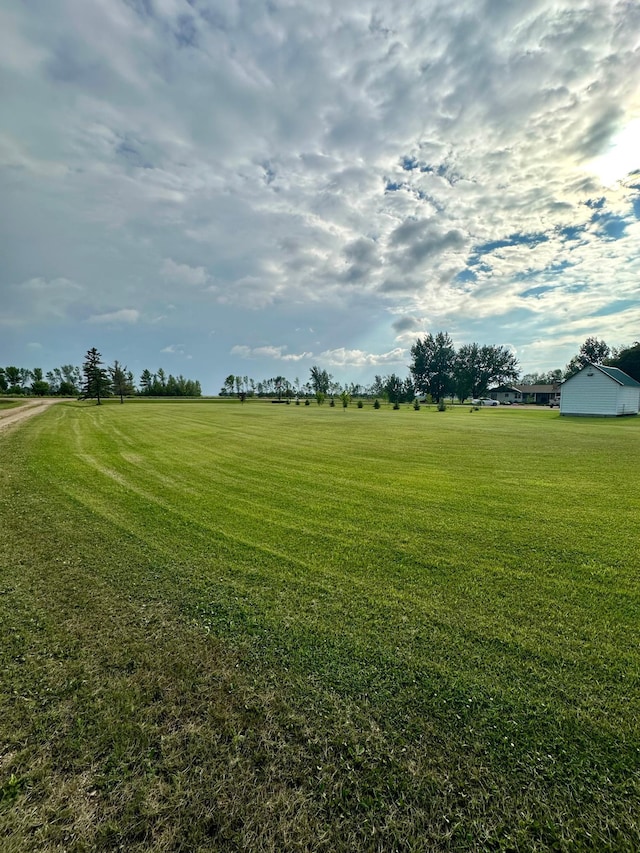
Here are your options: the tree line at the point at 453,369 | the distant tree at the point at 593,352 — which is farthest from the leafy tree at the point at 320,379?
the distant tree at the point at 593,352

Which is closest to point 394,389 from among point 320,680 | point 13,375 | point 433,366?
point 433,366

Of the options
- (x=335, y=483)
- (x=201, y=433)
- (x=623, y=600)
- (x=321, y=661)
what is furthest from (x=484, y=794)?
(x=201, y=433)

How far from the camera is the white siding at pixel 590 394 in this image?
28.9 meters

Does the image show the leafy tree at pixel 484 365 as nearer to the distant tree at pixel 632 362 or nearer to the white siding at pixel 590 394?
the distant tree at pixel 632 362

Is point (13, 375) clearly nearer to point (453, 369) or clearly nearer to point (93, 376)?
point (93, 376)

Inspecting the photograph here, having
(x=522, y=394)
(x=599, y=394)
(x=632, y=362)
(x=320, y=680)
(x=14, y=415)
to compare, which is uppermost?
(x=632, y=362)

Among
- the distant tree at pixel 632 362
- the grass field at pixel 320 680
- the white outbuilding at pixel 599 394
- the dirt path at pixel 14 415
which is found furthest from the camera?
the distant tree at pixel 632 362

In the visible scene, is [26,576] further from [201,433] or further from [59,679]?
[201,433]

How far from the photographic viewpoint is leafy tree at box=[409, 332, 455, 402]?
74375mm

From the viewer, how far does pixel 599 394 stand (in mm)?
29453

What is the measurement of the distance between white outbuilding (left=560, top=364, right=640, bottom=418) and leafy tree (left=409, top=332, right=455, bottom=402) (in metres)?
43.4

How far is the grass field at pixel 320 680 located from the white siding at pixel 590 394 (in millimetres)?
29305

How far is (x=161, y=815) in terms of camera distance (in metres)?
1.83

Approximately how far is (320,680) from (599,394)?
35.8m
